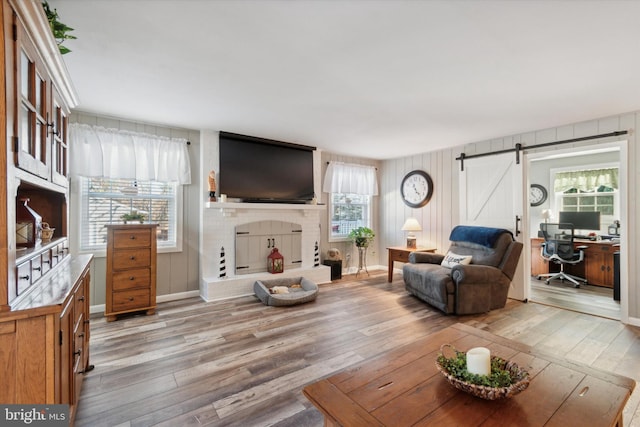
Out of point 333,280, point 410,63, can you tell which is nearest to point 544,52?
point 410,63

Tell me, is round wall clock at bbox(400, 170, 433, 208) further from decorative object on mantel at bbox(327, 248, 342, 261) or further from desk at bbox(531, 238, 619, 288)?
desk at bbox(531, 238, 619, 288)

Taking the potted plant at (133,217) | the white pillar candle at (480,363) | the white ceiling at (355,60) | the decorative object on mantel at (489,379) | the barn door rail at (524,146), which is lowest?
the decorative object on mantel at (489,379)

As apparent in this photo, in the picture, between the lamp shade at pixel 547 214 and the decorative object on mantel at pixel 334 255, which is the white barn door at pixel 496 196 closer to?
the decorative object on mantel at pixel 334 255

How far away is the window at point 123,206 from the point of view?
350cm

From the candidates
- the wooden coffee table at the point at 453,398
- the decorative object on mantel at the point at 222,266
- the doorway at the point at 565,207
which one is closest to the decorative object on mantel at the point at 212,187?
the decorative object on mantel at the point at 222,266

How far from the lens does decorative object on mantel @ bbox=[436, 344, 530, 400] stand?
1.17 meters

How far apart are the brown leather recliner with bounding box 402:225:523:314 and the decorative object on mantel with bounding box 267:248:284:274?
1.92 metres

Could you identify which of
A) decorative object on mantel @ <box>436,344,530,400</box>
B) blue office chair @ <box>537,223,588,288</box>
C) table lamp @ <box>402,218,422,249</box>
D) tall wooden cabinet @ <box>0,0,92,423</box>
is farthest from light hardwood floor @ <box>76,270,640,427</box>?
blue office chair @ <box>537,223,588,288</box>

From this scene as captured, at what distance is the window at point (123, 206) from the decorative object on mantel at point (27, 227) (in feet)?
5.10

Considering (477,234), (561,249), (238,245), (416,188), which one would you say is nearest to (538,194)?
(561,249)

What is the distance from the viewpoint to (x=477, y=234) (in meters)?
4.18

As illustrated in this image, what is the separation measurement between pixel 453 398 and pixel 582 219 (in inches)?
240

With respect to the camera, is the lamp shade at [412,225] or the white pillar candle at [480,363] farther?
the lamp shade at [412,225]

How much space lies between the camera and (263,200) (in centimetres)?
457
